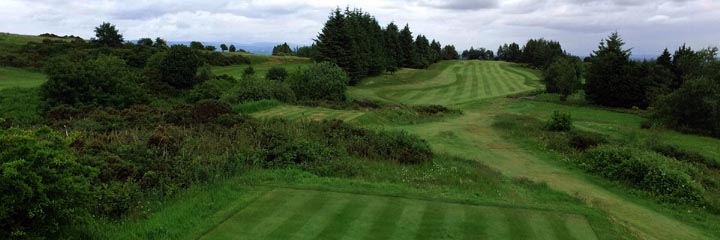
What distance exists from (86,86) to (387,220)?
34791mm

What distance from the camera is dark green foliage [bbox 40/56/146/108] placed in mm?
36938

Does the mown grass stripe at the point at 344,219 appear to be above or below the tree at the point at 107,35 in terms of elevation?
below

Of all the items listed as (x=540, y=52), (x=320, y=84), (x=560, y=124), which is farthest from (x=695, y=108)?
(x=540, y=52)

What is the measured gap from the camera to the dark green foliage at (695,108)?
105 ft

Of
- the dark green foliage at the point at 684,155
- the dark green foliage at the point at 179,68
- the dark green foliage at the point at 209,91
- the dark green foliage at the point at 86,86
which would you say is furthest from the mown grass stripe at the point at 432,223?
the dark green foliage at the point at 179,68

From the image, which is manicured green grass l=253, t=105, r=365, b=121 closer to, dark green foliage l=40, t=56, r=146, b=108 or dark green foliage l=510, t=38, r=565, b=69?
dark green foliage l=40, t=56, r=146, b=108

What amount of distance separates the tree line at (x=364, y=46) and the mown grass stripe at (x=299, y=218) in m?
44.8

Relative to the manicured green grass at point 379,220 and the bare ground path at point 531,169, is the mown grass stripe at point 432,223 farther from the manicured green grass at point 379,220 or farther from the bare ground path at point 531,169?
the bare ground path at point 531,169

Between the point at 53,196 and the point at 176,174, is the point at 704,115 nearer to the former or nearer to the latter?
the point at 176,174

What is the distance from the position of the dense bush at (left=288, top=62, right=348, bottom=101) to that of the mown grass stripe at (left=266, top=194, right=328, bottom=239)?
103 ft

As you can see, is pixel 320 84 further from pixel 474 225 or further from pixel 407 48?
pixel 407 48

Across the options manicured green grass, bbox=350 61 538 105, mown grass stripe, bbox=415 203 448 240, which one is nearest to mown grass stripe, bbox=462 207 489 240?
mown grass stripe, bbox=415 203 448 240

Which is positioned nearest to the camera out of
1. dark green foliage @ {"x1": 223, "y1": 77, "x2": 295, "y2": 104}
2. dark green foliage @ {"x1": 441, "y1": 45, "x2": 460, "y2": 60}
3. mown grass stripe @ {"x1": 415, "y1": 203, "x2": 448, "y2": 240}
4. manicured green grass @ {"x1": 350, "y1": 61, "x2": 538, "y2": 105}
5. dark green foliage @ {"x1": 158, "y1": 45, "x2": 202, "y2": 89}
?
mown grass stripe @ {"x1": 415, "y1": 203, "x2": 448, "y2": 240}

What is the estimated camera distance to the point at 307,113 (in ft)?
109
